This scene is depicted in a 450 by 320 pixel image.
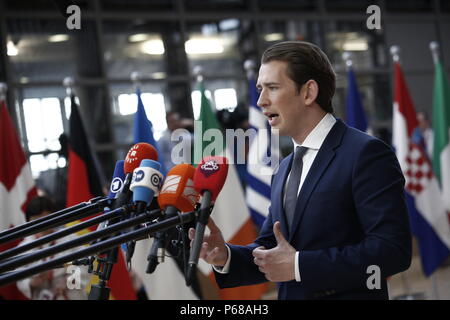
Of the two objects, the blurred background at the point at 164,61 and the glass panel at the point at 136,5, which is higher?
the glass panel at the point at 136,5

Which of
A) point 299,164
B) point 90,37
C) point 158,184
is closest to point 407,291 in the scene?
point 90,37

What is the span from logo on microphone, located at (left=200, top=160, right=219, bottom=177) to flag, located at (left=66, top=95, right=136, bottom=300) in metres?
2.91

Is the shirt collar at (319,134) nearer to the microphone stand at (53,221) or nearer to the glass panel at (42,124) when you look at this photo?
the microphone stand at (53,221)

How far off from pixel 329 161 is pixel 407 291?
15.8 ft

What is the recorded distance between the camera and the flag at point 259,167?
5.17 meters

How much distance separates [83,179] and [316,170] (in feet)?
9.83

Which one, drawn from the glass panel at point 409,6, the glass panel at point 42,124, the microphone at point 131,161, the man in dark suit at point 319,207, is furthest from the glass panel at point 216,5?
the microphone at point 131,161

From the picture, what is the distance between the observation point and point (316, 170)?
1.79m

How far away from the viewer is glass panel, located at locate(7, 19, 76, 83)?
21.2 ft

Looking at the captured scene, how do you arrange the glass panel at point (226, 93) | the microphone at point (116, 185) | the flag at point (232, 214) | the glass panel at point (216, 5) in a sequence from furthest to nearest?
the glass panel at point (216, 5) < the glass panel at point (226, 93) < the flag at point (232, 214) < the microphone at point (116, 185)

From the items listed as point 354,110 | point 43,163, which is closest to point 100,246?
point 354,110

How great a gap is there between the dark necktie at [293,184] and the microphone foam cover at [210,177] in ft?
1.25

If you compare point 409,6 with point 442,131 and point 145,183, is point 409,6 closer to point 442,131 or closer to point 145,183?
point 442,131
